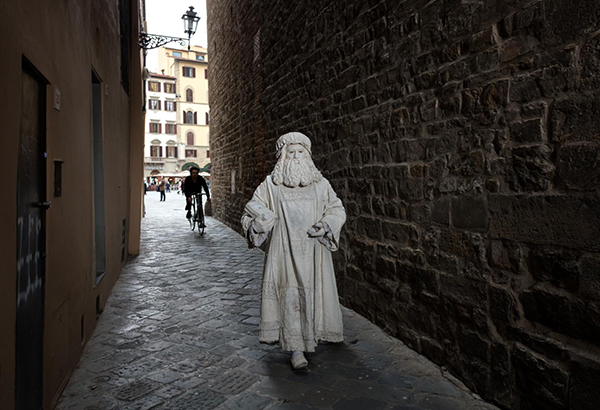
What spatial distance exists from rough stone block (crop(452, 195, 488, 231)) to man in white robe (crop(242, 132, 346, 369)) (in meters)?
0.83

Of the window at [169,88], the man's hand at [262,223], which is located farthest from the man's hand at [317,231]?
the window at [169,88]

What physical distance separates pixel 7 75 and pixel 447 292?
300cm

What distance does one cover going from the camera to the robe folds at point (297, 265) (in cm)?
333

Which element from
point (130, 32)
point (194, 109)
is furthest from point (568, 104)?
point (194, 109)

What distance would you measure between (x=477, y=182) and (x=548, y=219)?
0.60 metres

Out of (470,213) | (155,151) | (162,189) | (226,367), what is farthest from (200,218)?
(155,151)

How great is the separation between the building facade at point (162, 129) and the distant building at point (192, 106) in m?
0.60

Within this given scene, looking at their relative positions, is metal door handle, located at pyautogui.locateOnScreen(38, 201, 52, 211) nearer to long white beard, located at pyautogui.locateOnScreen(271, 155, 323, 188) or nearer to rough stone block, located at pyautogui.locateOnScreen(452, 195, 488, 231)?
long white beard, located at pyautogui.locateOnScreen(271, 155, 323, 188)

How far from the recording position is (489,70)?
2854 millimetres

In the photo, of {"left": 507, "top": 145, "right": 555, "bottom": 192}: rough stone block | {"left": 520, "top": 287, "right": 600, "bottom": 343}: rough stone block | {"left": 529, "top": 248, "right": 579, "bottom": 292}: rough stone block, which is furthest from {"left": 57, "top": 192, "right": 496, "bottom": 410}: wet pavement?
{"left": 507, "top": 145, "right": 555, "bottom": 192}: rough stone block

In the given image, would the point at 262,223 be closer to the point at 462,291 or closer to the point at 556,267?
the point at 462,291

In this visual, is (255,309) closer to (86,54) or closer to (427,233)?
(427,233)

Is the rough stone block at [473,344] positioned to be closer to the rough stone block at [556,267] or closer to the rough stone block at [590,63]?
the rough stone block at [556,267]

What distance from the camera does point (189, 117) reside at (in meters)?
53.9
